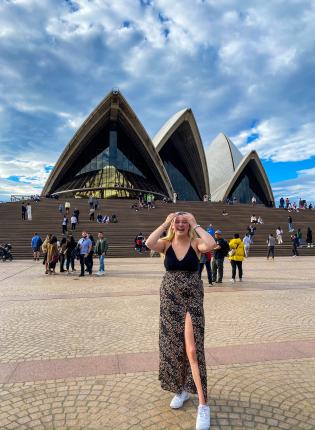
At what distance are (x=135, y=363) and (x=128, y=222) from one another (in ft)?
65.0

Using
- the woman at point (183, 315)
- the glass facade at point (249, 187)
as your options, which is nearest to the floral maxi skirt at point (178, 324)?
the woman at point (183, 315)

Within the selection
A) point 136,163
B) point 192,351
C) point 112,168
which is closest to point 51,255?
point 192,351

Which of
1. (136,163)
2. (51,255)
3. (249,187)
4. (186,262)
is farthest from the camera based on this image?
(249,187)

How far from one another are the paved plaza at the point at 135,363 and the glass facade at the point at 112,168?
41.7 m

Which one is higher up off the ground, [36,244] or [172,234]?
[172,234]

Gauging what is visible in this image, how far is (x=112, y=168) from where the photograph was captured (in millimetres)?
50156

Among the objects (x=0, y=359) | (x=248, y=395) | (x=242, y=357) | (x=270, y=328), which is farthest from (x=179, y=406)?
(x=270, y=328)

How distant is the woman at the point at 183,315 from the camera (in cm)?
255

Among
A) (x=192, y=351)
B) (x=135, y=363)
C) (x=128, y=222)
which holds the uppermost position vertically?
(x=128, y=222)

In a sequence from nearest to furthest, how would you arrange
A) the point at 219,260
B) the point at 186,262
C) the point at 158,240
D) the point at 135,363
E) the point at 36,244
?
1. the point at 186,262
2. the point at 158,240
3. the point at 135,363
4. the point at 219,260
5. the point at 36,244

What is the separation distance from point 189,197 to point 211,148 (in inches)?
512

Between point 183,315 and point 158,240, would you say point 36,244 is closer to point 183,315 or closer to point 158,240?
point 158,240

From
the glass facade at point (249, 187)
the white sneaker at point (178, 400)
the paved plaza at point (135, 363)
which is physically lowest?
the paved plaza at point (135, 363)

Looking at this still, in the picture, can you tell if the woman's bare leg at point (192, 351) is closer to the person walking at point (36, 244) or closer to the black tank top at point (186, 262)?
the black tank top at point (186, 262)
